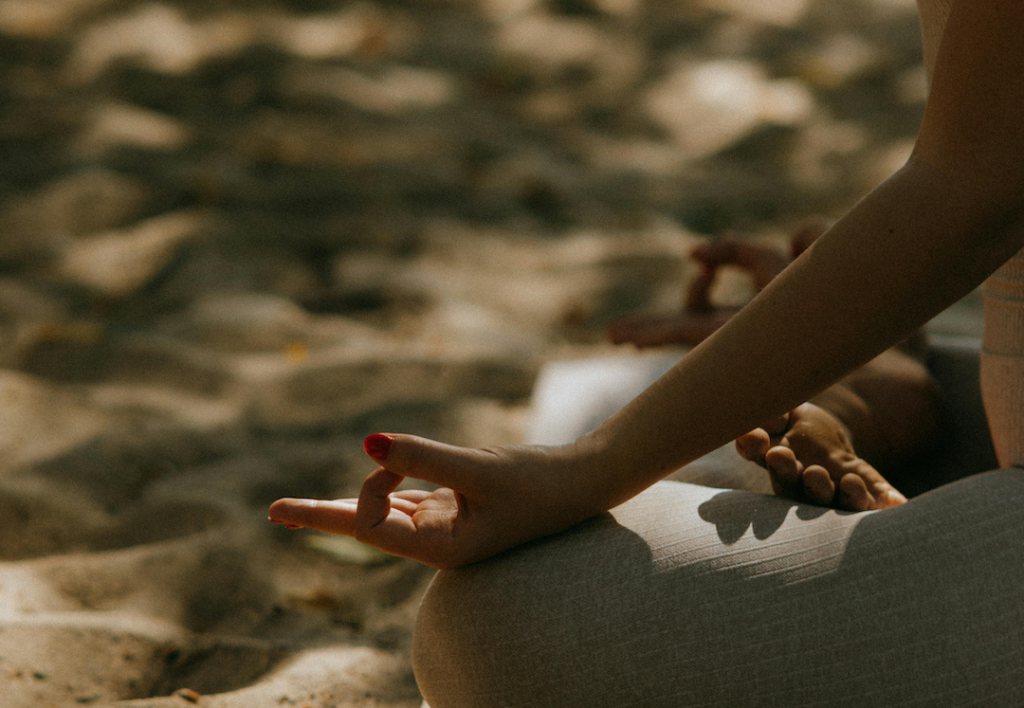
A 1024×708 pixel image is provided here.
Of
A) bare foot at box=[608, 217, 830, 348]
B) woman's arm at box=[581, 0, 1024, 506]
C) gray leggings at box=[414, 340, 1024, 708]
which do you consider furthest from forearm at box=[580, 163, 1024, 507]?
bare foot at box=[608, 217, 830, 348]

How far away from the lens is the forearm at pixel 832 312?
2.70 feet

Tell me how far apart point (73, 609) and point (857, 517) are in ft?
3.23

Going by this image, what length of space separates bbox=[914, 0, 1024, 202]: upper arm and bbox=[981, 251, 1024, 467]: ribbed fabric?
0.19 m

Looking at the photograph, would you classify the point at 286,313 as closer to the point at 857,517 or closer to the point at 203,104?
the point at 203,104

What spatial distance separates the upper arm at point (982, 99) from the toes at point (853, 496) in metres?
0.32

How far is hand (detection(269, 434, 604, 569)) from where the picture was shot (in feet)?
2.80

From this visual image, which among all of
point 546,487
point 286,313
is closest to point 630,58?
point 286,313

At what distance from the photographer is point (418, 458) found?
847 millimetres

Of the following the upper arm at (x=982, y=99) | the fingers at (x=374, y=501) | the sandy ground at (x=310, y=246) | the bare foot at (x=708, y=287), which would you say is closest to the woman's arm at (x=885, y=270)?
the upper arm at (x=982, y=99)

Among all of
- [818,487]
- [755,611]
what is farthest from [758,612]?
[818,487]

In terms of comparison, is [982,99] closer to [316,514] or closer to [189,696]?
[316,514]

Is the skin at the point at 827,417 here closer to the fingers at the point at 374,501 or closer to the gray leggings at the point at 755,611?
the gray leggings at the point at 755,611

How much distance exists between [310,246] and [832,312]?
1846 mm

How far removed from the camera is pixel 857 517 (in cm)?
90
